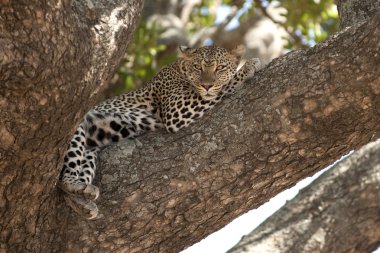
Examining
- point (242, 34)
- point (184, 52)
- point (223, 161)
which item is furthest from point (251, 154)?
point (242, 34)

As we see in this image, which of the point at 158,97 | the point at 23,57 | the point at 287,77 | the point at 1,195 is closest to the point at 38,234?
the point at 1,195

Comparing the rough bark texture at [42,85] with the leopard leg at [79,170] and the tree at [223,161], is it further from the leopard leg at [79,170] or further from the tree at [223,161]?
the leopard leg at [79,170]

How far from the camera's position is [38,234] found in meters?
5.69

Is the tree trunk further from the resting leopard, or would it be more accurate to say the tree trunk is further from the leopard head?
the leopard head

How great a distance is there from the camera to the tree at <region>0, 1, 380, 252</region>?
5629 millimetres

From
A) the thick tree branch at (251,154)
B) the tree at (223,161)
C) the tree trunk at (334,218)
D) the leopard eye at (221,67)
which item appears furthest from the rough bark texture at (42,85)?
the leopard eye at (221,67)

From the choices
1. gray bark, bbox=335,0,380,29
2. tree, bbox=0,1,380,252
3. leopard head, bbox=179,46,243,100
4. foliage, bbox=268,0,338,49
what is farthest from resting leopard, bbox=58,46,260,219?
foliage, bbox=268,0,338,49

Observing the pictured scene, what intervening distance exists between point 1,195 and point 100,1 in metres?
1.30

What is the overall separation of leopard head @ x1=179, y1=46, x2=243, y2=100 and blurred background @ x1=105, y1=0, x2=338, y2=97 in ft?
3.76

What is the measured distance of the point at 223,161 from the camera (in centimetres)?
591

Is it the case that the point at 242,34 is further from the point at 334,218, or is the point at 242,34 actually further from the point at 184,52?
the point at 334,218

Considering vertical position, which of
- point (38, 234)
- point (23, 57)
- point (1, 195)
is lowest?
point (38, 234)

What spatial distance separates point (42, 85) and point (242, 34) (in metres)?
5.40

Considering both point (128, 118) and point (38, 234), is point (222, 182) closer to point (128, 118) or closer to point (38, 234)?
point (38, 234)
